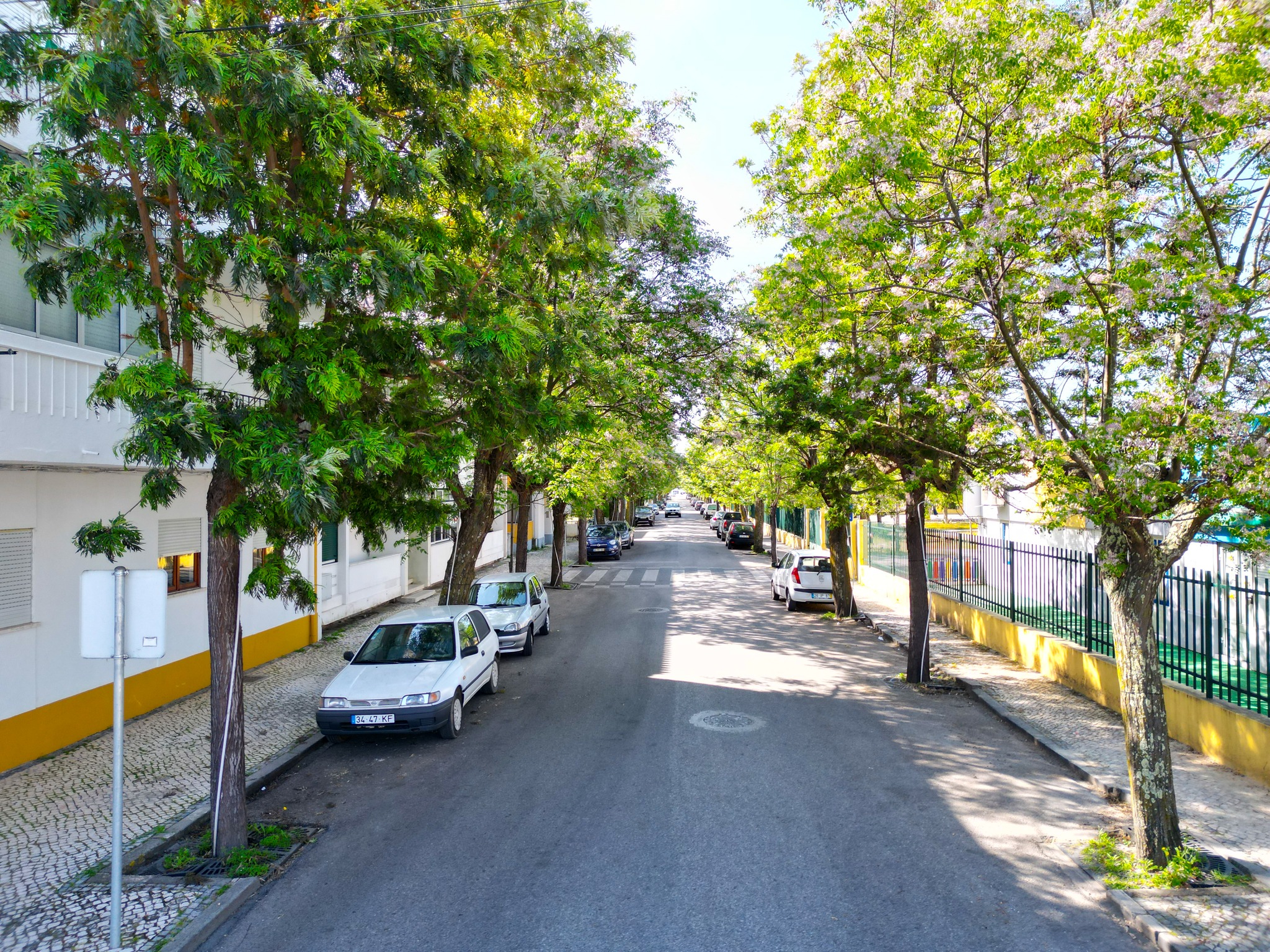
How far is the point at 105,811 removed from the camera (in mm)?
7195

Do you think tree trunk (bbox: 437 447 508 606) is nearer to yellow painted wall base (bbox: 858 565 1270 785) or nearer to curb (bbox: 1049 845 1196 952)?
yellow painted wall base (bbox: 858 565 1270 785)

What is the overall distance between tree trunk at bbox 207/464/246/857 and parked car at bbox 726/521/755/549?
36.2 meters

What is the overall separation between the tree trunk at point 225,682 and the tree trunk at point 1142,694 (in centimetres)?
718

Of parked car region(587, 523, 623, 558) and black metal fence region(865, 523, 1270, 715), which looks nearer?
black metal fence region(865, 523, 1270, 715)

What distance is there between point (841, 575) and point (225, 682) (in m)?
14.8

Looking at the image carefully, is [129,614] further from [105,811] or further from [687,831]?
[687,831]

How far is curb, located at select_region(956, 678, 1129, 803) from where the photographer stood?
718cm

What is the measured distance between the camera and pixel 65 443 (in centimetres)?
788

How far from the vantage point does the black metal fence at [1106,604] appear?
775 cm

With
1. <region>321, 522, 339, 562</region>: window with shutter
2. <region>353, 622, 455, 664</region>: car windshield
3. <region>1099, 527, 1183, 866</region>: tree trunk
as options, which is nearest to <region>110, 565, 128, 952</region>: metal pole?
<region>353, 622, 455, 664</region>: car windshield

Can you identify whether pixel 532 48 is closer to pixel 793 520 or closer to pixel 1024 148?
pixel 1024 148

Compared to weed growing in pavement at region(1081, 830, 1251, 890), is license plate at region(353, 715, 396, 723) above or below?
above

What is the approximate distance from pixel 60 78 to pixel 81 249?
4.03 ft

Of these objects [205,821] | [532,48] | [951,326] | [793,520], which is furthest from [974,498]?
[205,821]
